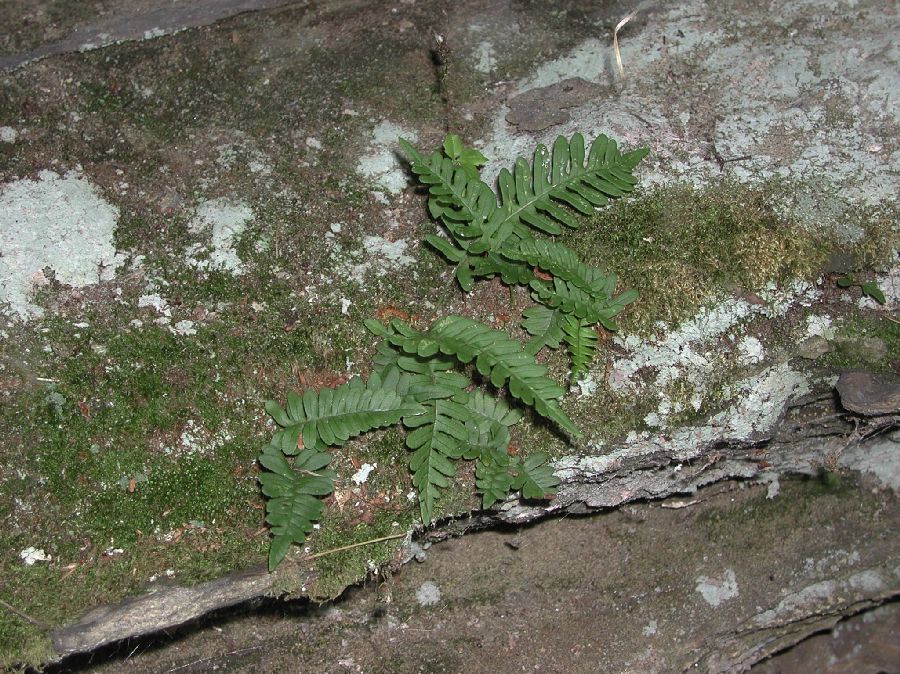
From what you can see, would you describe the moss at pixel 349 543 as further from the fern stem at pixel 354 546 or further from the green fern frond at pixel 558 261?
the green fern frond at pixel 558 261

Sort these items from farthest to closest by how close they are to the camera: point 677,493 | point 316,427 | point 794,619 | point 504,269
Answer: point 794,619 < point 677,493 < point 504,269 < point 316,427

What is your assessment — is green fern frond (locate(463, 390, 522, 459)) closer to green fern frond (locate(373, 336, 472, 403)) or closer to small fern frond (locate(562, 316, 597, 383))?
green fern frond (locate(373, 336, 472, 403))

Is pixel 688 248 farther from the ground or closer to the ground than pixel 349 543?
farther from the ground

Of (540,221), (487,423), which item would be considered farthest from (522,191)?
(487,423)

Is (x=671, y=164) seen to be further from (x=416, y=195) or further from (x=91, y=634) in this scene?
(x=91, y=634)

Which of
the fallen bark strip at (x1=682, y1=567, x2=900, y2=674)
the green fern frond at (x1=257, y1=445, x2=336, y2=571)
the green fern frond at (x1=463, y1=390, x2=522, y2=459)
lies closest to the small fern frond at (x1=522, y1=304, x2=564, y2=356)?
the green fern frond at (x1=463, y1=390, x2=522, y2=459)

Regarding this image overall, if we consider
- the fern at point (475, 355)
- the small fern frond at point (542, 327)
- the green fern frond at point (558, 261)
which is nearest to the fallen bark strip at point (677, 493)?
the fern at point (475, 355)

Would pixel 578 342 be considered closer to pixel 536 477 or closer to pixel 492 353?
pixel 492 353

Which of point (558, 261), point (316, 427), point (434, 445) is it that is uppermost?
point (558, 261)
